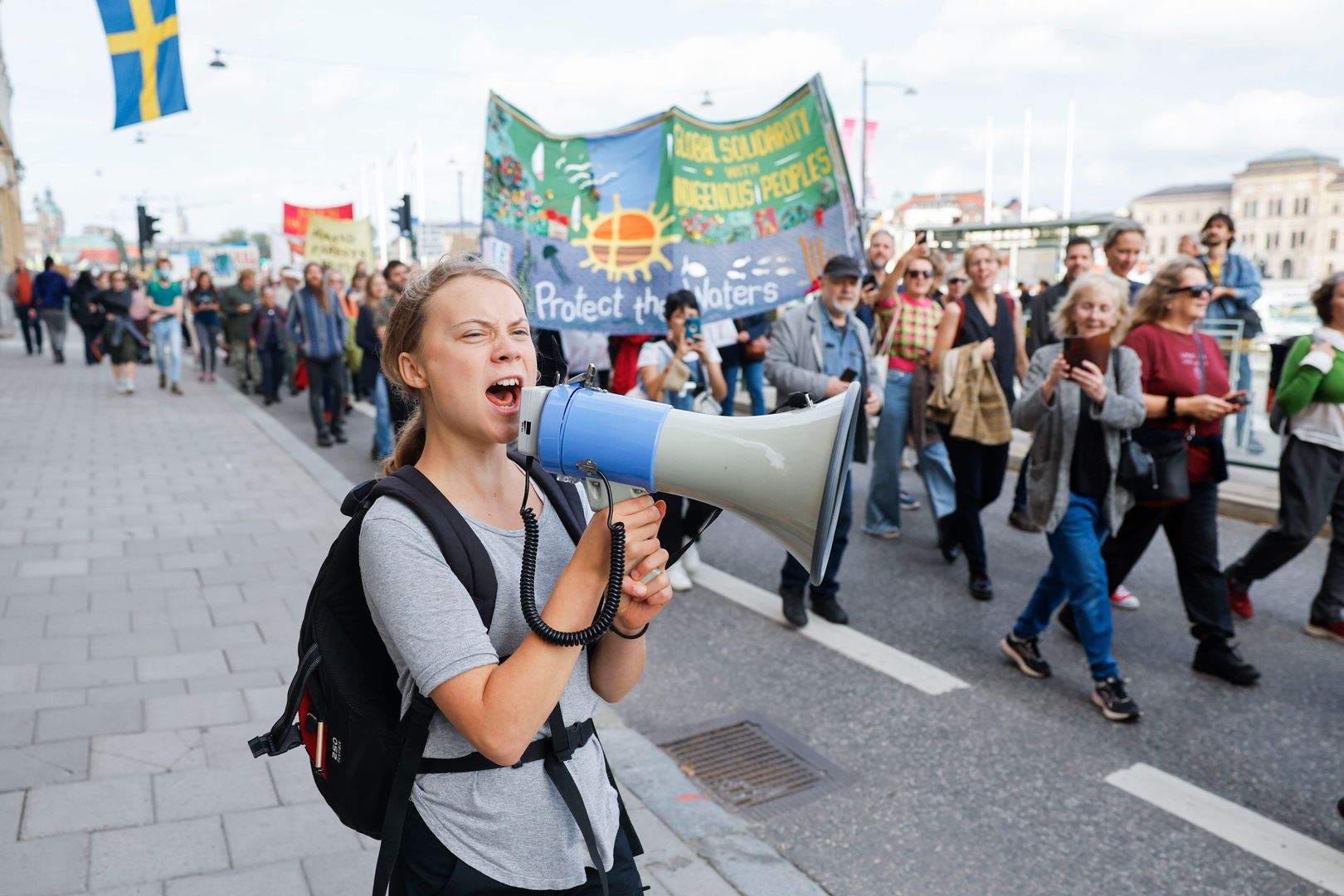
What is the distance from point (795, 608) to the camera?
499 centimetres

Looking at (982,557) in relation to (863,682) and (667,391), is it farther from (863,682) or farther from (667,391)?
(667,391)

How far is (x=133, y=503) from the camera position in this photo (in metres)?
7.23

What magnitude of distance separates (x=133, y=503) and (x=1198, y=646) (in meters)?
6.56

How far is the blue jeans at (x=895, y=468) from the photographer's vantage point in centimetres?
638

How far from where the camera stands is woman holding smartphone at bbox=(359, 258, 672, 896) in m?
1.33

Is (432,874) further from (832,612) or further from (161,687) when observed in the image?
(832,612)

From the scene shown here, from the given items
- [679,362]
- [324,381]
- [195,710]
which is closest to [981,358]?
[679,362]

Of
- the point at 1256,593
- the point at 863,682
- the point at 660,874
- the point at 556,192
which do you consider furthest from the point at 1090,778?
the point at 556,192

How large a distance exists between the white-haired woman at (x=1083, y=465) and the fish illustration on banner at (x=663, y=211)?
6.99 feet

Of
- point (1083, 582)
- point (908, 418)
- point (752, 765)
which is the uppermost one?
point (908, 418)

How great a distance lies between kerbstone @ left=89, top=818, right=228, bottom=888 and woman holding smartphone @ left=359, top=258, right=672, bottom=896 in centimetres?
157

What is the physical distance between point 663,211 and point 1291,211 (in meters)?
114

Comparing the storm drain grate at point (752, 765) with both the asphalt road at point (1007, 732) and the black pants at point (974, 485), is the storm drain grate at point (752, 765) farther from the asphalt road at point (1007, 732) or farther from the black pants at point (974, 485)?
the black pants at point (974, 485)

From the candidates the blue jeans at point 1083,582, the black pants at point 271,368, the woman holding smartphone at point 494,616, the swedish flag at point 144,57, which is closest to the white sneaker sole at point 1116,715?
the blue jeans at point 1083,582
